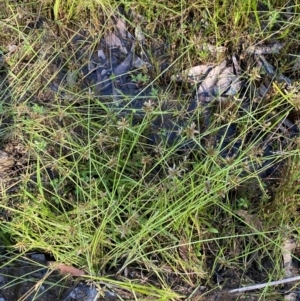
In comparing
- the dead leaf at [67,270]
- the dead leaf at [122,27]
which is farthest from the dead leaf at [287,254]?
the dead leaf at [122,27]

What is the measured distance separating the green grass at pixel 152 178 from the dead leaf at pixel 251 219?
15mm

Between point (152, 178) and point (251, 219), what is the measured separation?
37 centimetres

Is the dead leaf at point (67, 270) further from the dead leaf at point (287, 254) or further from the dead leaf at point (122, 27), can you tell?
the dead leaf at point (122, 27)

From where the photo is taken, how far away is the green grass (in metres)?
1.53

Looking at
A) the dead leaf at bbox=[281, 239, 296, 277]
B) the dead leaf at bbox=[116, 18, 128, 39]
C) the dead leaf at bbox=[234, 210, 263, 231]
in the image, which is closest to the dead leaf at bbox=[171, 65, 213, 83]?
the dead leaf at bbox=[116, 18, 128, 39]

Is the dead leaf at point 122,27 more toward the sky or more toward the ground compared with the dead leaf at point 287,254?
more toward the sky

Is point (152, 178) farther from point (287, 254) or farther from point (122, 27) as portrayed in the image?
point (122, 27)

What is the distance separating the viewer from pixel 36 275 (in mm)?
1551

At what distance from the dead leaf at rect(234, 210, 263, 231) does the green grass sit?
0.01m

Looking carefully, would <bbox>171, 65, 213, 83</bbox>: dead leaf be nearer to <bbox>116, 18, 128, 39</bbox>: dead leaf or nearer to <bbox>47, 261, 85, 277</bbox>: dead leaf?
<bbox>116, 18, 128, 39</bbox>: dead leaf

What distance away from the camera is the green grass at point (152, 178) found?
153cm

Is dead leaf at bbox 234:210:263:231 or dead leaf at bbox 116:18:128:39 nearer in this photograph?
dead leaf at bbox 234:210:263:231

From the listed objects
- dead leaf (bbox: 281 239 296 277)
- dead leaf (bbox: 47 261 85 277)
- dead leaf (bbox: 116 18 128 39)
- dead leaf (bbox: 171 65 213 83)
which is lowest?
dead leaf (bbox: 281 239 296 277)

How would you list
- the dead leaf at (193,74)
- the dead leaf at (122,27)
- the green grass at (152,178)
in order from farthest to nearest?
1. the dead leaf at (122,27)
2. the dead leaf at (193,74)
3. the green grass at (152,178)
